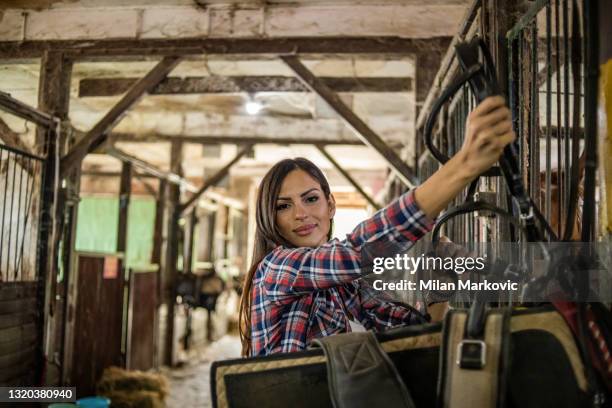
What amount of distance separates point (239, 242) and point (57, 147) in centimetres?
857

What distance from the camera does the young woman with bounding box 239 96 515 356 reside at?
2.40 feet

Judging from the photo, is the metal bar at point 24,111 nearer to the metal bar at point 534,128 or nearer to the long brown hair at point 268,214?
the long brown hair at point 268,214

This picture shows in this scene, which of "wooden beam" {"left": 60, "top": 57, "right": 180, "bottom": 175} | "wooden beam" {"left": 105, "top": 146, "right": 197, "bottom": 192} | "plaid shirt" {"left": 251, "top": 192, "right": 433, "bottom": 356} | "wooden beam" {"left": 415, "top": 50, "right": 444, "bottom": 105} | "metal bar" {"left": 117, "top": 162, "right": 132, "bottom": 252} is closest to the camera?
"plaid shirt" {"left": 251, "top": 192, "right": 433, "bottom": 356}

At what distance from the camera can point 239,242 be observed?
11.7m

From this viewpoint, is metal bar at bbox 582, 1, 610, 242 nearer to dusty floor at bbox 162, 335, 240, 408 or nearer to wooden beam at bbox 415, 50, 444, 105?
wooden beam at bbox 415, 50, 444, 105

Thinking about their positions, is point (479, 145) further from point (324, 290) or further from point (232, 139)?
point (232, 139)

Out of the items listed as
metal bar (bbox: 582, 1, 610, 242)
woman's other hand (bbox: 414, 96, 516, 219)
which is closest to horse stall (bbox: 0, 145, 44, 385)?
woman's other hand (bbox: 414, 96, 516, 219)

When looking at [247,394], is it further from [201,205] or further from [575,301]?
[201,205]

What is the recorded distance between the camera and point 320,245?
3.57 ft

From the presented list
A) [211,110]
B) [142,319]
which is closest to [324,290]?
[211,110]

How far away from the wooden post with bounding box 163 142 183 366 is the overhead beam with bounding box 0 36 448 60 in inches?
107

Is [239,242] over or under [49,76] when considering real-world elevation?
under

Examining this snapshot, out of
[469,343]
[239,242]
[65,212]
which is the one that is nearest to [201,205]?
[239,242]

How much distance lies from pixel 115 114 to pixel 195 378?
3213 mm
